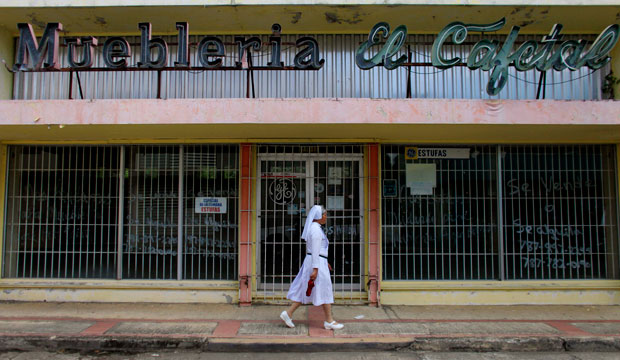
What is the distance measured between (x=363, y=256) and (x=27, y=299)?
5677 mm


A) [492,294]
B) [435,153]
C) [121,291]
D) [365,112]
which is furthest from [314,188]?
[121,291]

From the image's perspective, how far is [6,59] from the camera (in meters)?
7.37

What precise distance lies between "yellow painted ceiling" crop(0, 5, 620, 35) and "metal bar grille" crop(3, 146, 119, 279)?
219 centimetres

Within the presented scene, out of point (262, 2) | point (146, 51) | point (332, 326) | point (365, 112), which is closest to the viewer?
point (332, 326)

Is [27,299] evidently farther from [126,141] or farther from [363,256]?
[363,256]

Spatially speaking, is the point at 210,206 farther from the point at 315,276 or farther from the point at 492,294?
the point at 492,294

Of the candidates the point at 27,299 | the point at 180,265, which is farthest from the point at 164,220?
the point at 27,299

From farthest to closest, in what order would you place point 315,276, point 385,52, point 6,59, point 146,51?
point 6,59 → point 146,51 → point 385,52 → point 315,276

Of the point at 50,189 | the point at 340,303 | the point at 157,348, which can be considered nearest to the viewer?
the point at 157,348

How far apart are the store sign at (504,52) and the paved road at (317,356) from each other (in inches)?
142

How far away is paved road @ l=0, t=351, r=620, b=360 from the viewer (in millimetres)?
5012

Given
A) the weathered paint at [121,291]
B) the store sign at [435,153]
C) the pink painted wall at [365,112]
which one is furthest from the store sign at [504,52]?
the weathered paint at [121,291]

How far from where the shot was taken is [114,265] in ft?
23.2

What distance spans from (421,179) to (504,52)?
A: 7.68 feet
